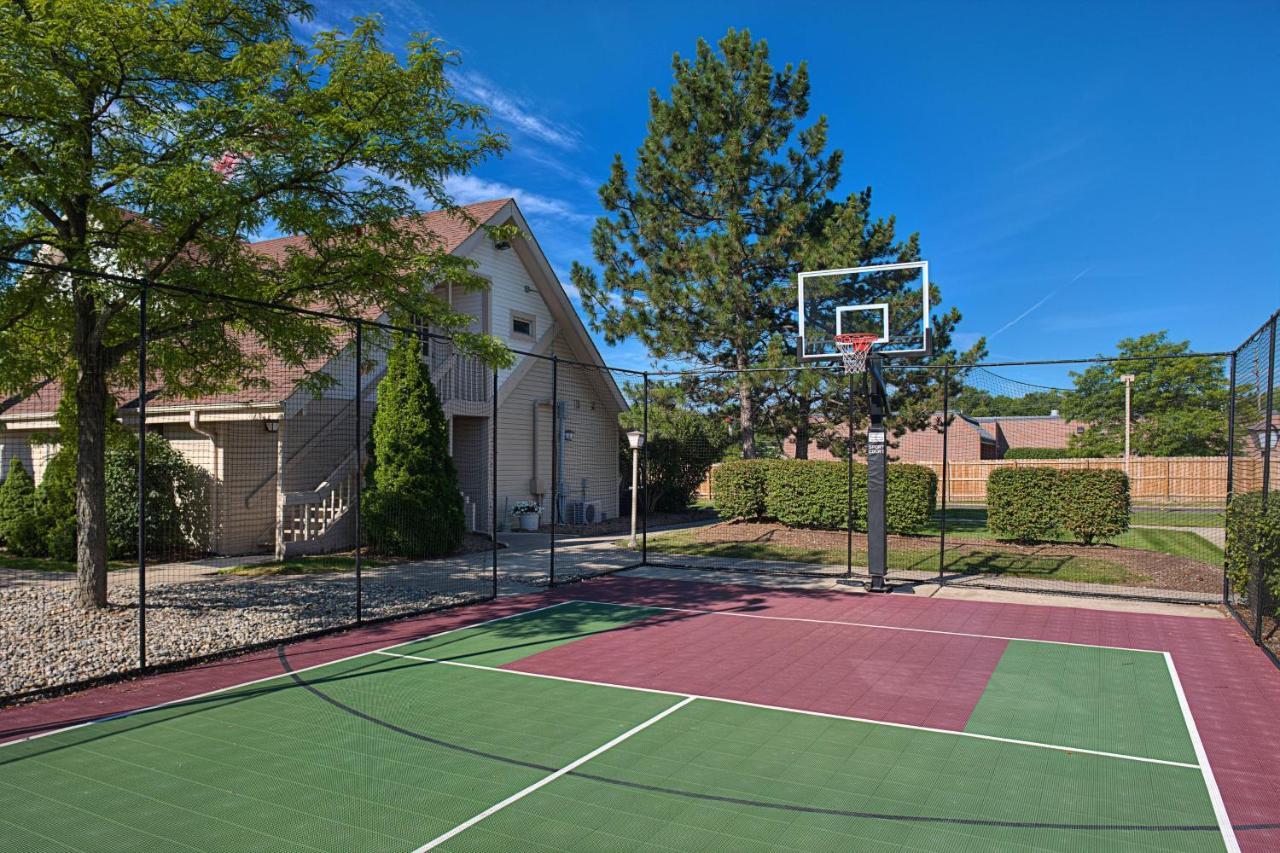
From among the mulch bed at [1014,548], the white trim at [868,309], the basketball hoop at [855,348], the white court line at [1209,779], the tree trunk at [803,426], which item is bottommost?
the mulch bed at [1014,548]

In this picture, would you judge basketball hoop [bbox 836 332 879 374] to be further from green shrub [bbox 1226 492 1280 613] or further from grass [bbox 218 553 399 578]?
grass [bbox 218 553 399 578]

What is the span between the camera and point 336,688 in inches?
261

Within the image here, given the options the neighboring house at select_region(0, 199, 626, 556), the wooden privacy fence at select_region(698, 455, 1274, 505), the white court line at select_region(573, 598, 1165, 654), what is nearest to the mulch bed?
the wooden privacy fence at select_region(698, 455, 1274, 505)

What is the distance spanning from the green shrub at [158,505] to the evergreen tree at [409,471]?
Answer: 8.77ft

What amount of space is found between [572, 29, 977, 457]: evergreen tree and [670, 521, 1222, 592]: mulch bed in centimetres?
307

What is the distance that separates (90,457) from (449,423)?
25.2 feet

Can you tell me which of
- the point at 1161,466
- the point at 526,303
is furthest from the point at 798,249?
the point at 1161,466

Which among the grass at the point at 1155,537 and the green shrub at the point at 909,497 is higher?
the green shrub at the point at 909,497

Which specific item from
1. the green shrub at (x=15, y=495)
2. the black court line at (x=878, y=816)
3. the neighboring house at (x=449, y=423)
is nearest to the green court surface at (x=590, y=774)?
the black court line at (x=878, y=816)

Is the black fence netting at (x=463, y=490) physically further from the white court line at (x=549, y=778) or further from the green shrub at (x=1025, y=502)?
the white court line at (x=549, y=778)

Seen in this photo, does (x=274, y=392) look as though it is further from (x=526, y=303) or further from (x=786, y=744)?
(x=786, y=744)

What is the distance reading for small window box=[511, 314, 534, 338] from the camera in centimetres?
1866

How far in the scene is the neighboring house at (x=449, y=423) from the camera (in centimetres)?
1360

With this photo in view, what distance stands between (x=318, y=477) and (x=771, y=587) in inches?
318
